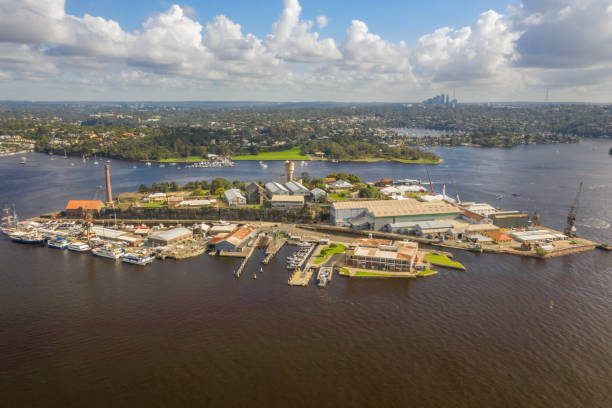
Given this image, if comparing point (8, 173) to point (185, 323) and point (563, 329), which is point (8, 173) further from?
point (563, 329)

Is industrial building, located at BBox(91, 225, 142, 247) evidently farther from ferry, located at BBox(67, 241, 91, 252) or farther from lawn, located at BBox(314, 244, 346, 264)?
lawn, located at BBox(314, 244, 346, 264)

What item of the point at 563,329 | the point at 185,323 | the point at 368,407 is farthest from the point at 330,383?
the point at 563,329

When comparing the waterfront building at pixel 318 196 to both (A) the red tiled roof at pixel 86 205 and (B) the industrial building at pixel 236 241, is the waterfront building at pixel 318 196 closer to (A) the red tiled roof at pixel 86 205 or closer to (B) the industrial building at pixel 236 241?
(B) the industrial building at pixel 236 241

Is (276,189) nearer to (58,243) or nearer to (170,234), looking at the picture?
(170,234)

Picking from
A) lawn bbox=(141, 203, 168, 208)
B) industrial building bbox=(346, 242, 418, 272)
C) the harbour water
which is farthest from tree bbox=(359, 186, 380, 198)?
lawn bbox=(141, 203, 168, 208)

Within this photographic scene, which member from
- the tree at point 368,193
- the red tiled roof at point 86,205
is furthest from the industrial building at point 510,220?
the red tiled roof at point 86,205

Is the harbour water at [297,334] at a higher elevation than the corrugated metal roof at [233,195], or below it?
below
